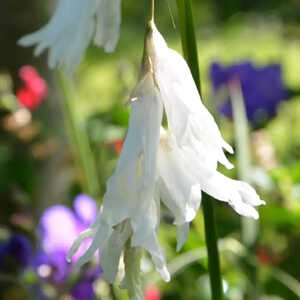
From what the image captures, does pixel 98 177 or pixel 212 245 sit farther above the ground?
pixel 212 245

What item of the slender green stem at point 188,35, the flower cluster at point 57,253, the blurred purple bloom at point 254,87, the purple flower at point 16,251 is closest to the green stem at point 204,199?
the slender green stem at point 188,35

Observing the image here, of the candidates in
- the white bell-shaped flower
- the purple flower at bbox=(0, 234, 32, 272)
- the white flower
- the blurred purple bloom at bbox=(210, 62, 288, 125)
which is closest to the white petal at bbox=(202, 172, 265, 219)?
the white bell-shaped flower

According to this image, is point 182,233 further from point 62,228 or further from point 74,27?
point 62,228

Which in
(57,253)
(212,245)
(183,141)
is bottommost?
(57,253)

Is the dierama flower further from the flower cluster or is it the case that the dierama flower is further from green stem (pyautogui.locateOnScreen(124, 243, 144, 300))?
the flower cluster

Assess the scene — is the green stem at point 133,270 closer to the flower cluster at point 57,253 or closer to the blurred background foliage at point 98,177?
the blurred background foliage at point 98,177

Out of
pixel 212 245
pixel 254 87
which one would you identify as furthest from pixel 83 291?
pixel 254 87

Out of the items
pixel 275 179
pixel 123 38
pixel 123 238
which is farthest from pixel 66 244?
pixel 123 38
